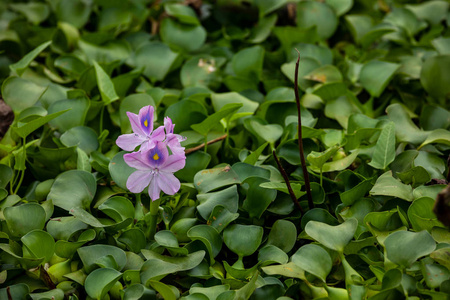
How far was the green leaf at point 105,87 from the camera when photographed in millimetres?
1404

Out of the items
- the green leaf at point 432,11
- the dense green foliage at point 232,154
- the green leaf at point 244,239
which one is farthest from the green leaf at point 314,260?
the green leaf at point 432,11

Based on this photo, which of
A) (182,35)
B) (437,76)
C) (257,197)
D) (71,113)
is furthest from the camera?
(182,35)

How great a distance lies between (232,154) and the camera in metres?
1.33

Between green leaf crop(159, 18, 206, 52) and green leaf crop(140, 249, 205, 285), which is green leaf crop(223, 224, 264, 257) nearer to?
green leaf crop(140, 249, 205, 285)

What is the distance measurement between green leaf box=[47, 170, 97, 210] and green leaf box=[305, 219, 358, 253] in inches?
18.6

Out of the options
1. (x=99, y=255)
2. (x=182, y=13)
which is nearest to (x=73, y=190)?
(x=99, y=255)

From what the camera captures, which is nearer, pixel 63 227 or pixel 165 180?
pixel 165 180

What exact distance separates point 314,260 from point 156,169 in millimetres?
327

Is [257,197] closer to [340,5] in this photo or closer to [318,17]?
[318,17]

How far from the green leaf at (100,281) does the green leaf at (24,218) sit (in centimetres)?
19

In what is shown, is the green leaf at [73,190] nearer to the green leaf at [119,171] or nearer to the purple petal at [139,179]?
the green leaf at [119,171]

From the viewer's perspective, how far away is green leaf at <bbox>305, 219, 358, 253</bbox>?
99 cm

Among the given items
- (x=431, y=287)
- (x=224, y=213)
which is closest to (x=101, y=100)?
(x=224, y=213)

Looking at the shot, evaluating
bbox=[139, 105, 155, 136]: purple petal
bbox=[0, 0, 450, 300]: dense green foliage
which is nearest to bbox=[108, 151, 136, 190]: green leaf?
bbox=[0, 0, 450, 300]: dense green foliage
